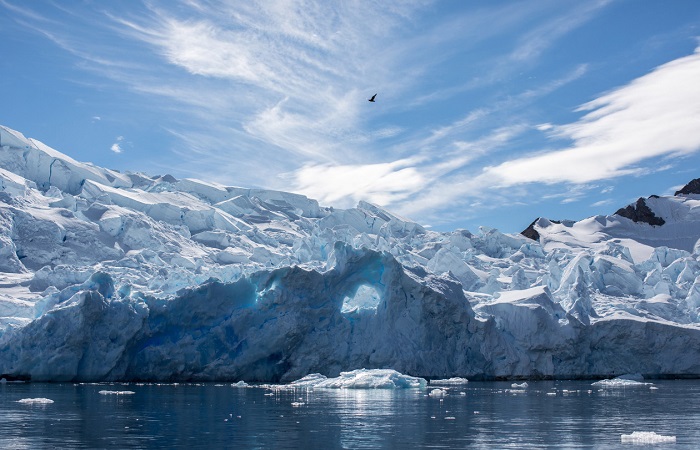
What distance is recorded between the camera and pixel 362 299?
39.9m

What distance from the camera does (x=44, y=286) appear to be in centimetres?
4131

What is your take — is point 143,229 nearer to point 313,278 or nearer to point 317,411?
point 313,278

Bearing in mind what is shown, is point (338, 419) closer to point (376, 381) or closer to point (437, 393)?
point (437, 393)

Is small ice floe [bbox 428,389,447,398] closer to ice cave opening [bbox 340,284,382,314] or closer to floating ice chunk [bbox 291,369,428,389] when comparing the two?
floating ice chunk [bbox 291,369,428,389]

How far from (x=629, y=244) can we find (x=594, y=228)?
725 cm

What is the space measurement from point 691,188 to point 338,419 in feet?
272

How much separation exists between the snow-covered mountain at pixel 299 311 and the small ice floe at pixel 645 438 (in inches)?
819

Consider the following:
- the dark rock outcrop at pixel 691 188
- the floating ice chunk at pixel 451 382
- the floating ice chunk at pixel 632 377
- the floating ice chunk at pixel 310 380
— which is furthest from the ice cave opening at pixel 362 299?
the dark rock outcrop at pixel 691 188

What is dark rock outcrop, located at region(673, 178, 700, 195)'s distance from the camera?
288 feet

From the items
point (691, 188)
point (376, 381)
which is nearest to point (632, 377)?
point (376, 381)

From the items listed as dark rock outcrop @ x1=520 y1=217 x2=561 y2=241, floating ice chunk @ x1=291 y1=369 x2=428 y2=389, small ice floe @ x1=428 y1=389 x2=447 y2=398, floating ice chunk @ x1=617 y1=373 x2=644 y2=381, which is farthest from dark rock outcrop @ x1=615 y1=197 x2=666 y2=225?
small ice floe @ x1=428 y1=389 x2=447 y2=398

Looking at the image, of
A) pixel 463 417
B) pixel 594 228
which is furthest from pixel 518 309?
pixel 594 228

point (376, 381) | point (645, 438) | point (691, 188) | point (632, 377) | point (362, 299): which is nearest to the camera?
point (645, 438)

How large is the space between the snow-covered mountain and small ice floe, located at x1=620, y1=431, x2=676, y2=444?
20.8 metres
